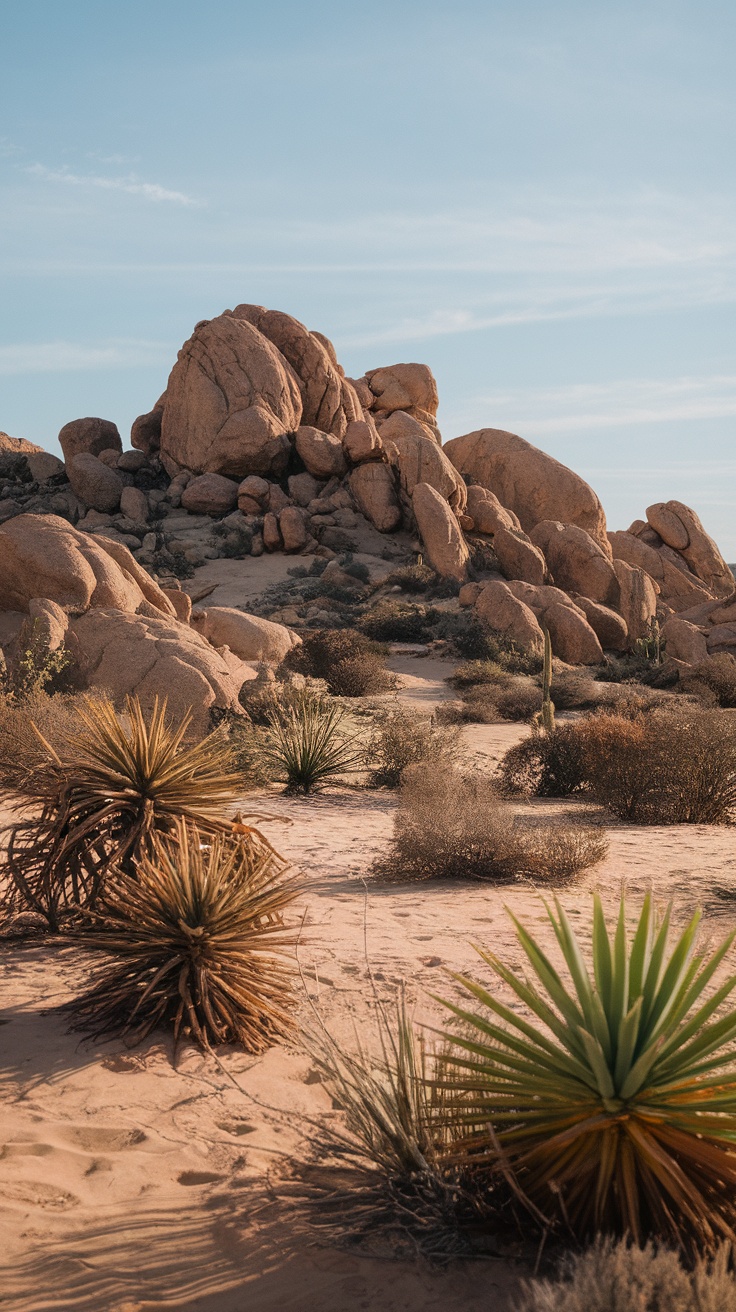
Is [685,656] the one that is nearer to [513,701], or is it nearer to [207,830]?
[513,701]

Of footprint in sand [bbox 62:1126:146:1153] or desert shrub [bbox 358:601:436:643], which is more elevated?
desert shrub [bbox 358:601:436:643]

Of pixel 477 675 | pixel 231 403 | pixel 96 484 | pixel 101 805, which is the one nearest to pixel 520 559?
pixel 231 403

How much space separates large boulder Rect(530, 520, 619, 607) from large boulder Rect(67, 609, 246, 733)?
25.1m

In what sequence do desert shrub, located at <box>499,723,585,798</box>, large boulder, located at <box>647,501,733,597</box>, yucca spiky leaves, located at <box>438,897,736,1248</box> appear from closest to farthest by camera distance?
1. yucca spiky leaves, located at <box>438,897,736,1248</box>
2. desert shrub, located at <box>499,723,585,798</box>
3. large boulder, located at <box>647,501,733,597</box>

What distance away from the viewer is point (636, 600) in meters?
37.3

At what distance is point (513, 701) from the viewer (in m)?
19.7

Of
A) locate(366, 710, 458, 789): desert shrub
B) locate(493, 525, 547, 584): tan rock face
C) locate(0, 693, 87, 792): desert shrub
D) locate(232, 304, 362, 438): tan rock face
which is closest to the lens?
locate(0, 693, 87, 792): desert shrub

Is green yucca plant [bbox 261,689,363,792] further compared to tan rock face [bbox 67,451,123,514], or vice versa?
tan rock face [bbox 67,451,123,514]

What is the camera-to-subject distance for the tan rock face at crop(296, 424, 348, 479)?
133 ft

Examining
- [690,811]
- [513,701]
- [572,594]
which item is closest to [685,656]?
[572,594]

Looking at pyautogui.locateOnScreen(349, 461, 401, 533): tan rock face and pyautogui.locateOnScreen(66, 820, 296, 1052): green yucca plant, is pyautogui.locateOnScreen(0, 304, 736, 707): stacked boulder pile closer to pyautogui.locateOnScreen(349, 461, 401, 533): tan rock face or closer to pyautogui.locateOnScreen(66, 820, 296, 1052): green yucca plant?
pyautogui.locateOnScreen(349, 461, 401, 533): tan rock face

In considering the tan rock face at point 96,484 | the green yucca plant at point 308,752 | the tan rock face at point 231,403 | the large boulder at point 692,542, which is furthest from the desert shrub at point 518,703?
the large boulder at point 692,542

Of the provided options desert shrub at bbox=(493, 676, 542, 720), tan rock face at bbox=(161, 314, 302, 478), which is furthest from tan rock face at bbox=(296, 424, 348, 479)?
desert shrub at bbox=(493, 676, 542, 720)

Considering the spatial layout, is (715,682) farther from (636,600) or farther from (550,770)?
(636,600)
